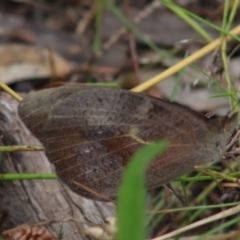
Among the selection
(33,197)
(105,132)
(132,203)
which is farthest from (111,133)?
(132,203)

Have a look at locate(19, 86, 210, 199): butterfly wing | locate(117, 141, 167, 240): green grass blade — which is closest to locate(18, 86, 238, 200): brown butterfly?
locate(19, 86, 210, 199): butterfly wing

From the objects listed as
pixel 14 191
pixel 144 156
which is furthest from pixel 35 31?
pixel 144 156

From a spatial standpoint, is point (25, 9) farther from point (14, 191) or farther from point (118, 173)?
point (118, 173)

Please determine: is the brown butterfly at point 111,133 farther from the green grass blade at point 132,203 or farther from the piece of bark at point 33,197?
the green grass blade at point 132,203

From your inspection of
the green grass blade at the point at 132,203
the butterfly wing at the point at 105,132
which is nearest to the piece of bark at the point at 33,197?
the butterfly wing at the point at 105,132

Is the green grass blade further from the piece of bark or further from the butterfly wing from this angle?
the piece of bark

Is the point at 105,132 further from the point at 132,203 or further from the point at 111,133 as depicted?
the point at 132,203
